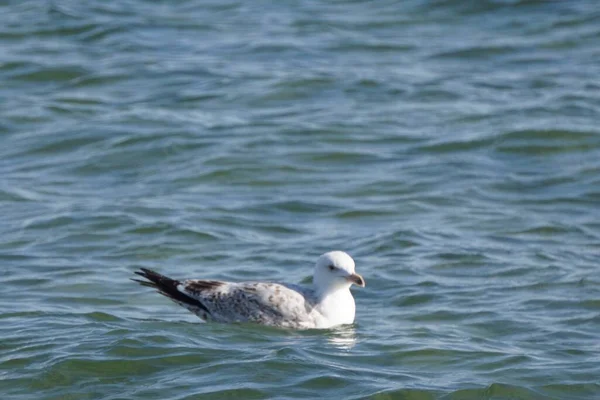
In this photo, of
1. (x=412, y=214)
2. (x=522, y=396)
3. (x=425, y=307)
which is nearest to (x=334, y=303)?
(x=425, y=307)

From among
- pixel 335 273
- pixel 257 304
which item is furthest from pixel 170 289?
pixel 335 273

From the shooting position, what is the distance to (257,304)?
9398 mm

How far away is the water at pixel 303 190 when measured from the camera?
27.7 feet

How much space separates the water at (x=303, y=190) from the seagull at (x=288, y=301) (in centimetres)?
13

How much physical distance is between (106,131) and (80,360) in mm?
6534

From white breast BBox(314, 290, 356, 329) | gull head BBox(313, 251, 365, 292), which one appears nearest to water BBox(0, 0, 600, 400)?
white breast BBox(314, 290, 356, 329)

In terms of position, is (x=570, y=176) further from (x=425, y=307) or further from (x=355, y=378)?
(x=355, y=378)

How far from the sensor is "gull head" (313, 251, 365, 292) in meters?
9.42

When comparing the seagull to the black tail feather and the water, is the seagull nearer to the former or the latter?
the black tail feather

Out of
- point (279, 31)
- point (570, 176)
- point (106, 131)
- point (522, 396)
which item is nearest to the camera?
point (522, 396)

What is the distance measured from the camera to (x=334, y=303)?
9.39m

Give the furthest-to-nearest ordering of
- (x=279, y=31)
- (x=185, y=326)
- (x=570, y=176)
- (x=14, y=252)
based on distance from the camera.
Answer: (x=279, y=31)
(x=570, y=176)
(x=14, y=252)
(x=185, y=326)

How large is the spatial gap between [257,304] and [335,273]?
563 mm

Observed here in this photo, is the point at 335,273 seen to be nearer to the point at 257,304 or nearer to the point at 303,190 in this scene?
the point at 257,304
